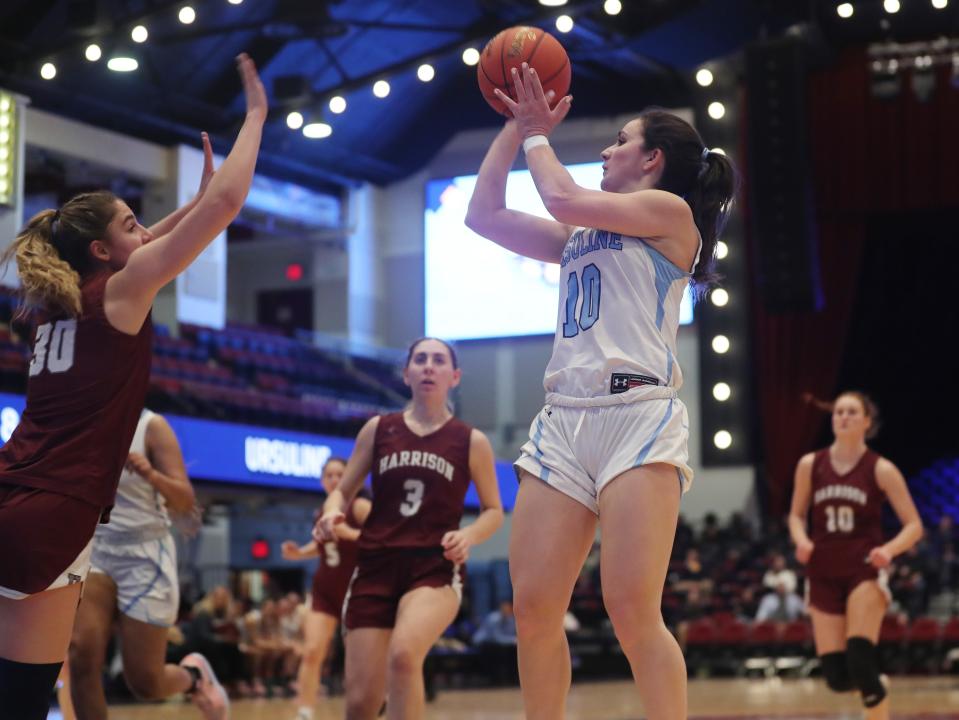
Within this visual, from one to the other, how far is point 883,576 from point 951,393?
15296mm

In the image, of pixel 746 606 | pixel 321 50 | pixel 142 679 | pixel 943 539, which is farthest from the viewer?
pixel 321 50

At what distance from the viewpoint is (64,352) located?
3332 millimetres

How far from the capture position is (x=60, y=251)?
137 inches

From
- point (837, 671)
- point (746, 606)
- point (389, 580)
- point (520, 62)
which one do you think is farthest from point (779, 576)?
point (520, 62)

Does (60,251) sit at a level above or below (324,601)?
above

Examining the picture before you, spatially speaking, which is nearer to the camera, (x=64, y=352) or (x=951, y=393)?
(x=64, y=352)

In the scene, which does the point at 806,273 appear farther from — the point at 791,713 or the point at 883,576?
the point at 883,576

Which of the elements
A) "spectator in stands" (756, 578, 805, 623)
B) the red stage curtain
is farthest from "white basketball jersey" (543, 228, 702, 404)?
"spectator in stands" (756, 578, 805, 623)

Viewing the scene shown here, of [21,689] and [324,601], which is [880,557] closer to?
[324,601]

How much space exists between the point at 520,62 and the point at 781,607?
43.8 ft

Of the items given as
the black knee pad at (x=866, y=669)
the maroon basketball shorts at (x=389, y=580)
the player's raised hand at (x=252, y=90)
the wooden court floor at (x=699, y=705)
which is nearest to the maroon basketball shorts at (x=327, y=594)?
the wooden court floor at (x=699, y=705)

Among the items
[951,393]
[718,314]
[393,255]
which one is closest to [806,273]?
[718,314]

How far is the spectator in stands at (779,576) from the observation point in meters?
16.4

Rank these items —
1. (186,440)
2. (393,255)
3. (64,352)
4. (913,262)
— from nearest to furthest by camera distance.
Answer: (64,352) < (186,440) < (913,262) < (393,255)
